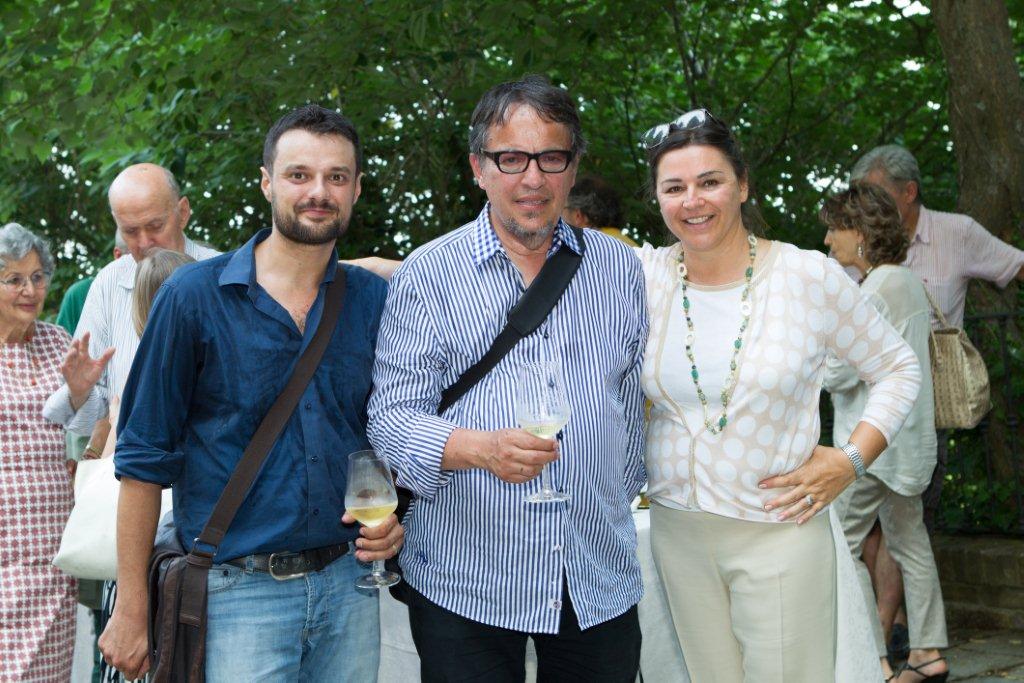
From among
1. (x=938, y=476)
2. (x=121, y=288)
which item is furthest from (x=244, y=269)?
(x=938, y=476)

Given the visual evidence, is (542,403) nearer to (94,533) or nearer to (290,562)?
(290,562)

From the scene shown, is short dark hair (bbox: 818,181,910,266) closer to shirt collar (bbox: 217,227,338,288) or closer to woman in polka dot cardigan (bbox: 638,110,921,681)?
woman in polka dot cardigan (bbox: 638,110,921,681)

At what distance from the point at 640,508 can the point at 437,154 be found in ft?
20.7

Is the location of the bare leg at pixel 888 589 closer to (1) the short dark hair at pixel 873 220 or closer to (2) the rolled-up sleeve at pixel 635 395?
(1) the short dark hair at pixel 873 220

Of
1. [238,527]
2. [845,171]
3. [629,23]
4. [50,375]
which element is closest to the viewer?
[238,527]

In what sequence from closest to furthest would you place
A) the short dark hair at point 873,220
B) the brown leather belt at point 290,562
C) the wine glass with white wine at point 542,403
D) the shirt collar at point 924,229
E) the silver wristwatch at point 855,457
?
the wine glass with white wine at point 542,403
the brown leather belt at point 290,562
the silver wristwatch at point 855,457
the short dark hair at point 873,220
the shirt collar at point 924,229

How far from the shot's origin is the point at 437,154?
9812 millimetres

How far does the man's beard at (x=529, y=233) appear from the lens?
114 inches

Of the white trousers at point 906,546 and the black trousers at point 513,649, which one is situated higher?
the black trousers at point 513,649

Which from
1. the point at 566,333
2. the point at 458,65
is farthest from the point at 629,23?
the point at 566,333

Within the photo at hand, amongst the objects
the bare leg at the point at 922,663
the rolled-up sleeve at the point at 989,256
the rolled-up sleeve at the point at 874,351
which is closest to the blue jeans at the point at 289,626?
the rolled-up sleeve at the point at 874,351

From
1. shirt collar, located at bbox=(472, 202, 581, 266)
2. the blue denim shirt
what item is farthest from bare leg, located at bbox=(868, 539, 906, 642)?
the blue denim shirt

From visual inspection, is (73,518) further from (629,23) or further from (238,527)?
(629,23)

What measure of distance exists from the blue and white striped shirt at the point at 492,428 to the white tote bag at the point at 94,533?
98 cm
